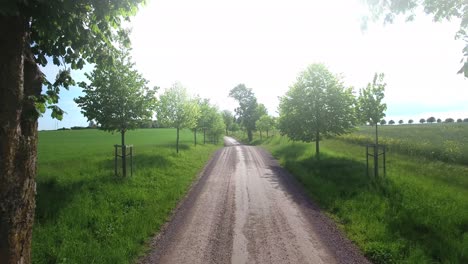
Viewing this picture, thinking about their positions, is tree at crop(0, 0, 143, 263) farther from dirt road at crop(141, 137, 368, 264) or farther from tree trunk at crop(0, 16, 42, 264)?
dirt road at crop(141, 137, 368, 264)

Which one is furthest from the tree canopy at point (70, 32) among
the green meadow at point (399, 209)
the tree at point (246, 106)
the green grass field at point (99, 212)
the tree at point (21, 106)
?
the tree at point (246, 106)

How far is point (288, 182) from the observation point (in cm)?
1462

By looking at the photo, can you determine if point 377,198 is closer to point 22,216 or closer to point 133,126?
point 22,216

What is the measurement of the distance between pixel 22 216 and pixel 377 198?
11.0 meters

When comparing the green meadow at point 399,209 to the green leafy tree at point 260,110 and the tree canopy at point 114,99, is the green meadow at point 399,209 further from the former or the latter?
the green leafy tree at point 260,110

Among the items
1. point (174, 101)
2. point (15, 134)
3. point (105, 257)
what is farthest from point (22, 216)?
point (174, 101)

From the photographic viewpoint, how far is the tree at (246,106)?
69500 millimetres

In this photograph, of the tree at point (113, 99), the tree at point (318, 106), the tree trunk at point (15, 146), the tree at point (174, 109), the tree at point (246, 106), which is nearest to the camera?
the tree trunk at point (15, 146)

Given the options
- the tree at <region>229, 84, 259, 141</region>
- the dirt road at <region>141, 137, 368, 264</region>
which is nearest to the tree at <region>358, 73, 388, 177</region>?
the dirt road at <region>141, 137, 368, 264</region>

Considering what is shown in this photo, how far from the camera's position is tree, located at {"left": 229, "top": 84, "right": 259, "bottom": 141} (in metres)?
69.5

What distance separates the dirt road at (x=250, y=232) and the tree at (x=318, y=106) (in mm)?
10527

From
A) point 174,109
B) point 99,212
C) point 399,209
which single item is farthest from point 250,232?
point 174,109

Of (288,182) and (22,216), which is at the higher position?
(22,216)

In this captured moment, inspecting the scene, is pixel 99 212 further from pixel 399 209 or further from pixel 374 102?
pixel 374 102
